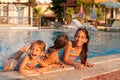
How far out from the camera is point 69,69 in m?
4.73

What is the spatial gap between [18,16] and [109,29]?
10066 millimetres

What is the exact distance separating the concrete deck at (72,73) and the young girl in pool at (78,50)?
0.62ft

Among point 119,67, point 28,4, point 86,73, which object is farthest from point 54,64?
point 28,4

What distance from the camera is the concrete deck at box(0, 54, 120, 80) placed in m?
3.96

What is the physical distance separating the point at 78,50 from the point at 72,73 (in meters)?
0.85

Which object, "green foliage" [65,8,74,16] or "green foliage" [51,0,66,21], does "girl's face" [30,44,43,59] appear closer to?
"green foliage" [65,8,74,16]

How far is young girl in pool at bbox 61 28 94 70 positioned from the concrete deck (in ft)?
0.62

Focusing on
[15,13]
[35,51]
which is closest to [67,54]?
[35,51]

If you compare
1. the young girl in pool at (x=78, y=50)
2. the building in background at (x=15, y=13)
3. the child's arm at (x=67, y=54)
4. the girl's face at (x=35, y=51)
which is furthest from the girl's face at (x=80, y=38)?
the building in background at (x=15, y=13)

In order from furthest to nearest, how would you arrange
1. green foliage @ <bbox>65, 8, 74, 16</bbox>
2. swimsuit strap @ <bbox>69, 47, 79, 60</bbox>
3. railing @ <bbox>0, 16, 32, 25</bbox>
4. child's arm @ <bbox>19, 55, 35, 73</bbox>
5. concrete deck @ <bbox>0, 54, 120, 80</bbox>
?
green foliage @ <bbox>65, 8, 74, 16</bbox> → railing @ <bbox>0, 16, 32, 25</bbox> → swimsuit strap @ <bbox>69, 47, 79, 60</bbox> → child's arm @ <bbox>19, 55, 35, 73</bbox> → concrete deck @ <bbox>0, 54, 120, 80</bbox>

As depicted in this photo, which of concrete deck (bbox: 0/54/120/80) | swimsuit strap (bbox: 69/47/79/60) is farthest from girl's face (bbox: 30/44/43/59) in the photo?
swimsuit strap (bbox: 69/47/79/60)

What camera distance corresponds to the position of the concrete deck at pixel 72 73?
396 centimetres

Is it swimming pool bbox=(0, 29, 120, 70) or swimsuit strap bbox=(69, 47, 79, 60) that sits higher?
swimsuit strap bbox=(69, 47, 79, 60)

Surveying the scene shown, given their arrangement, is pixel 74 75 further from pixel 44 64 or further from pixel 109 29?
pixel 109 29
